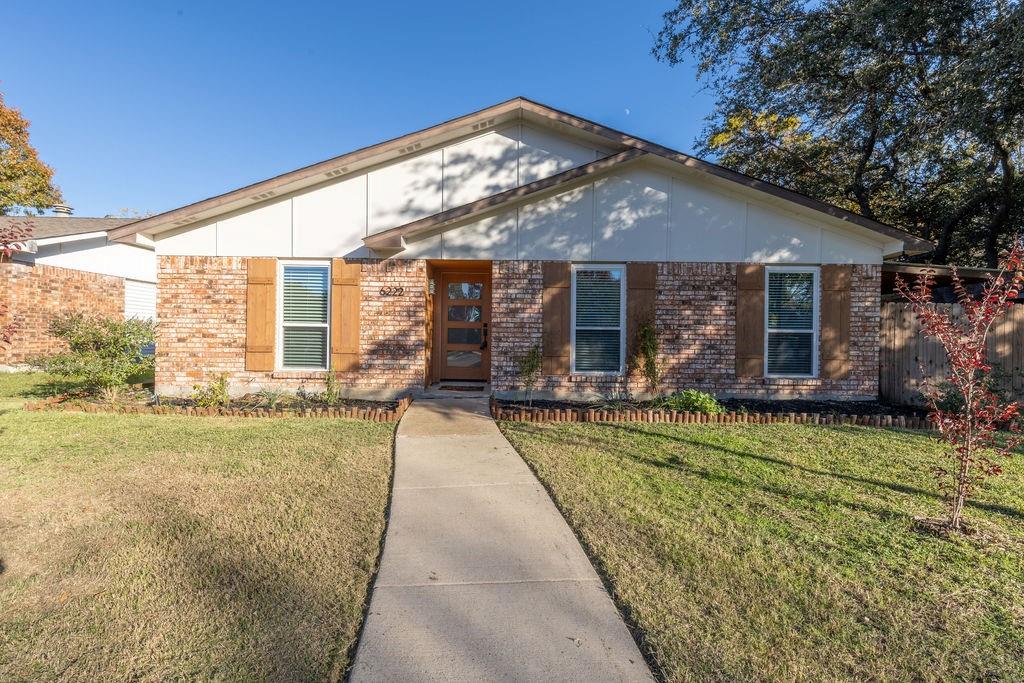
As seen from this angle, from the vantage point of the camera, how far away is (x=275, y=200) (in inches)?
347

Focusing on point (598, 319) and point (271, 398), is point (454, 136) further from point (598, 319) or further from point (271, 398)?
point (271, 398)

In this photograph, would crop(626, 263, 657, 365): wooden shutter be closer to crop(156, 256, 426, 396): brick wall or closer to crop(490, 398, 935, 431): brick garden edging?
crop(490, 398, 935, 431): brick garden edging

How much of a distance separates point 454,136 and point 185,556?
777 centimetres

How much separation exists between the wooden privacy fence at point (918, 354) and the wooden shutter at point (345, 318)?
9.05 metres

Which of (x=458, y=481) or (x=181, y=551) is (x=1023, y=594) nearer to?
(x=458, y=481)

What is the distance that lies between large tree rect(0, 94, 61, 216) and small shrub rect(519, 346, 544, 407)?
90.2ft

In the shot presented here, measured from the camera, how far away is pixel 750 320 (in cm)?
870

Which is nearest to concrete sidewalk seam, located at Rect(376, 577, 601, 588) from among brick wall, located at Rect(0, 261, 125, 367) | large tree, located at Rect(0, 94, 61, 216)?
brick wall, located at Rect(0, 261, 125, 367)

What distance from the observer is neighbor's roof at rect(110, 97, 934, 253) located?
27.0ft

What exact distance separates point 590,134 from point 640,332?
360 centimetres

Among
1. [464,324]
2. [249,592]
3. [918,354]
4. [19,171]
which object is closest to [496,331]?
[464,324]

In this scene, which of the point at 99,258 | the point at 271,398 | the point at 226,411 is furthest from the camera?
the point at 99,258

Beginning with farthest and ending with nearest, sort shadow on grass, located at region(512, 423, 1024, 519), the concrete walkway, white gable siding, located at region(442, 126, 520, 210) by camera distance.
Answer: white gable siding, located at region(442, 126, 520, 210)
shadow on grass, located at region(512, 423, 1024, 519)
the concrete walkway

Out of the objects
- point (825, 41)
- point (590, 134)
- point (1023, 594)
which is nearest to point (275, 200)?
point (590, 134)
